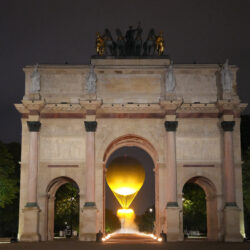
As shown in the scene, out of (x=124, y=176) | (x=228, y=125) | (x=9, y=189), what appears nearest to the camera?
(x=228, y=125)

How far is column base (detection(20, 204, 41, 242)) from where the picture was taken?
43.7 metres

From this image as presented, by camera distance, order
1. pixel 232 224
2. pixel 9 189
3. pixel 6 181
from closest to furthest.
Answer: pixel 232 224 → pixel 6 181 → pixel 9 189

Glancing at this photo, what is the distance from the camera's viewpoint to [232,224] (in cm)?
4372

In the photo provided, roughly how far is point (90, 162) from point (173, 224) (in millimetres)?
8003

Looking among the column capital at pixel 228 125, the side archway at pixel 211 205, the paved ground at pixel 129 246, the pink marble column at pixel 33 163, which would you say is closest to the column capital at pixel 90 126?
the pink marble column at pixel 33 163

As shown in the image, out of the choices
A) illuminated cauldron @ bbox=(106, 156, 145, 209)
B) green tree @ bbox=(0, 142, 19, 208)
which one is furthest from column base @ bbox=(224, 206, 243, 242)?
green tree @ bbox=(0, 142, 19, 208)

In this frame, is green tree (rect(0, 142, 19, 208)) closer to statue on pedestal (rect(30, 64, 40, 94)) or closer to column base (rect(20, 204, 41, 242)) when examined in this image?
column base (rect(20, 204, 41, 242))

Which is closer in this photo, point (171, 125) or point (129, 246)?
point (129, 246)

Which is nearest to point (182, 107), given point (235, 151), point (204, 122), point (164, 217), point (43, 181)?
point (204, 122)

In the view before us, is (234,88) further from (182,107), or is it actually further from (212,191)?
(212,191)

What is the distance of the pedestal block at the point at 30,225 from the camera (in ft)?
143

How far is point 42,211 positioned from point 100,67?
496 inches

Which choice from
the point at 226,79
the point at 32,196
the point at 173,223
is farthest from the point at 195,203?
the point at 32,196

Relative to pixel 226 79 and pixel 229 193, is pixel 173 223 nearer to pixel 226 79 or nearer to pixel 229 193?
pixel 229 193
